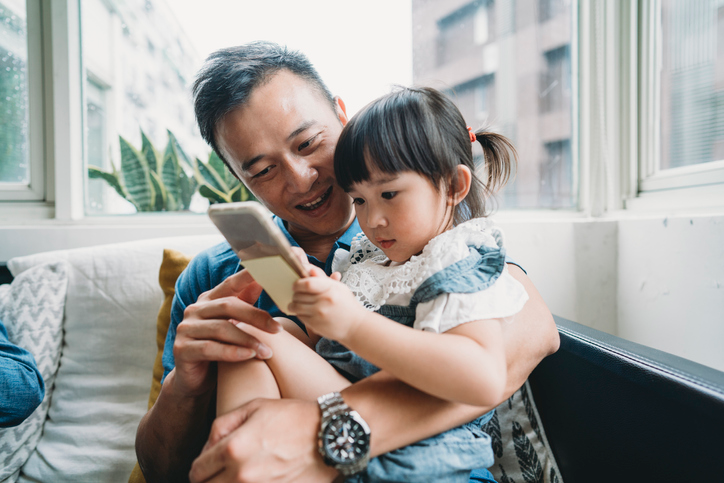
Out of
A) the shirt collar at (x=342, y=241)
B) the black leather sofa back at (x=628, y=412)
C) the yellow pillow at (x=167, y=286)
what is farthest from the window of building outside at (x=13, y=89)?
the black leather sofa back at (x=628, y=412)

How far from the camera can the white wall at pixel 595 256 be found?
4.48ft

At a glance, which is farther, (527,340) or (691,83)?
(691,83)

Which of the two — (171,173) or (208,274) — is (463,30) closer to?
(171,173)

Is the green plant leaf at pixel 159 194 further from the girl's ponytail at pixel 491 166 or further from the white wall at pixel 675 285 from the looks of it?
the white wall at pixel 675 285

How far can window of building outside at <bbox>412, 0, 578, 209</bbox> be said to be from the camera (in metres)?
1.91

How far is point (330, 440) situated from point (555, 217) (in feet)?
5.32

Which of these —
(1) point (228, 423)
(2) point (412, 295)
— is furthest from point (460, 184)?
(1) point (228, 423)

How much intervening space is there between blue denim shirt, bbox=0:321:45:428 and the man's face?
2.51 feet

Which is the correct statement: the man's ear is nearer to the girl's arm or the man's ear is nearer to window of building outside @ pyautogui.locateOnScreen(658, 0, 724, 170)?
the girl's arm

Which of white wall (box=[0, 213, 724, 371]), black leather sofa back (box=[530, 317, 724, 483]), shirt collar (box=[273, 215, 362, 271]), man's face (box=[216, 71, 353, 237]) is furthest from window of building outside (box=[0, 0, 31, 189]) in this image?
black leather sofa back (box=[530, 317, 724, 483])

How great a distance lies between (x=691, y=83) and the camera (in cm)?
149

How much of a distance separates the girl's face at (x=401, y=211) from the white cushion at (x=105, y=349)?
869 mm

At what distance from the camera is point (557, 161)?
1955 mm

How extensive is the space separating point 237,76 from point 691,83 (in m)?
1.61
